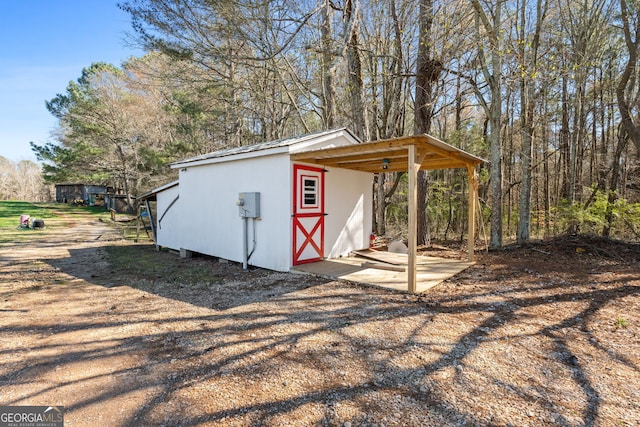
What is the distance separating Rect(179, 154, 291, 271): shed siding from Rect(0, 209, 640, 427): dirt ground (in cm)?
108

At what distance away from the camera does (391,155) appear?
18.7ft

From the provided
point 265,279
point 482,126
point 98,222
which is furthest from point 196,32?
point 98,222

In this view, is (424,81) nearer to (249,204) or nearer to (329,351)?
(249,204)

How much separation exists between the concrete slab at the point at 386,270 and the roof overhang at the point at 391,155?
6.52 feet

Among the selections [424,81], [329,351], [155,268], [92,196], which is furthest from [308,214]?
[92,196]

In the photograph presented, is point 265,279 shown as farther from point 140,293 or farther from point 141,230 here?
point 141,230

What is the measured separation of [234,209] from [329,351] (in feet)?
16.0

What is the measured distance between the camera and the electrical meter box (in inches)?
251

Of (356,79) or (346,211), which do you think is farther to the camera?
(356,79)

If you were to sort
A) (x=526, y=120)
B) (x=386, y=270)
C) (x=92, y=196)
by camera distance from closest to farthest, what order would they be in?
(x=386, y=270) → (x=526, y=120) → (x=92, y=196)

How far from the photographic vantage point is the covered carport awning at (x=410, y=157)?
443 centimetres

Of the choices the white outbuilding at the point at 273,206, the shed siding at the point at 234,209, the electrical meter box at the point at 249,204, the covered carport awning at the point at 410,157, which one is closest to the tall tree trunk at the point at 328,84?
the white outbuilding at the point at 273,206

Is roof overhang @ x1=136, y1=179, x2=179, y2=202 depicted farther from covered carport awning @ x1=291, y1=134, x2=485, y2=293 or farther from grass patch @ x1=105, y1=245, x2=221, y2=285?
covered carport awning @ x1=291, y1=134, x2=485, y2=293

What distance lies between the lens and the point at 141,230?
1484 centimetres
